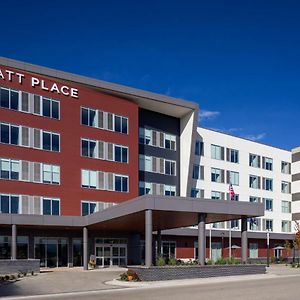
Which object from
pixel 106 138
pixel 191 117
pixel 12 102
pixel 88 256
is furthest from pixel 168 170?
pixel 12 102

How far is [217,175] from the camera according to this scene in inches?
2648

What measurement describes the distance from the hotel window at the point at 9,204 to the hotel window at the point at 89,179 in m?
6.90

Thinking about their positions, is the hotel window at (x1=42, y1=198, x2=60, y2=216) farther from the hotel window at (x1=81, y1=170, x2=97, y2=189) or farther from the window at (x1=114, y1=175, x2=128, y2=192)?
the window at (x1=114, y1=175, x2=128, y2=192)

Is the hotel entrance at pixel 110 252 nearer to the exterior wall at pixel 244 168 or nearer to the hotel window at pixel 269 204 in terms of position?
the exterior wall at pixel 244 168

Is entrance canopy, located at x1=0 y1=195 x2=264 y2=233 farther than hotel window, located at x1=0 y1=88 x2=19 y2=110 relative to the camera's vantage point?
No

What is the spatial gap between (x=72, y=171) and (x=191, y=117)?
16.3 metres

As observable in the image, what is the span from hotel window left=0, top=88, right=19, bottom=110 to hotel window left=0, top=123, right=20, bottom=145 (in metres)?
1.75

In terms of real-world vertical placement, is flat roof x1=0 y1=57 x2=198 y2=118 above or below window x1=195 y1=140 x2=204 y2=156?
above

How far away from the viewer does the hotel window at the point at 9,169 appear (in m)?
44.5

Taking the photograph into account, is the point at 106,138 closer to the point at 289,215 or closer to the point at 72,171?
the point at 72,171

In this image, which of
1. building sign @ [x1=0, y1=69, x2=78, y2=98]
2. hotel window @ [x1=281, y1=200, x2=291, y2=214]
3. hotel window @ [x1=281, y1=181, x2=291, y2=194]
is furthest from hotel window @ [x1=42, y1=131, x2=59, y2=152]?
hotel window @ [x1=281, y1=200, x2=291, y2=214]

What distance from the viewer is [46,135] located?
1863 inches

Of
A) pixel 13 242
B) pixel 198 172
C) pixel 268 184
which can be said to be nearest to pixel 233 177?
pixel 198 172

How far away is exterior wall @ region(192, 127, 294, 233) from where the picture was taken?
65.9m
